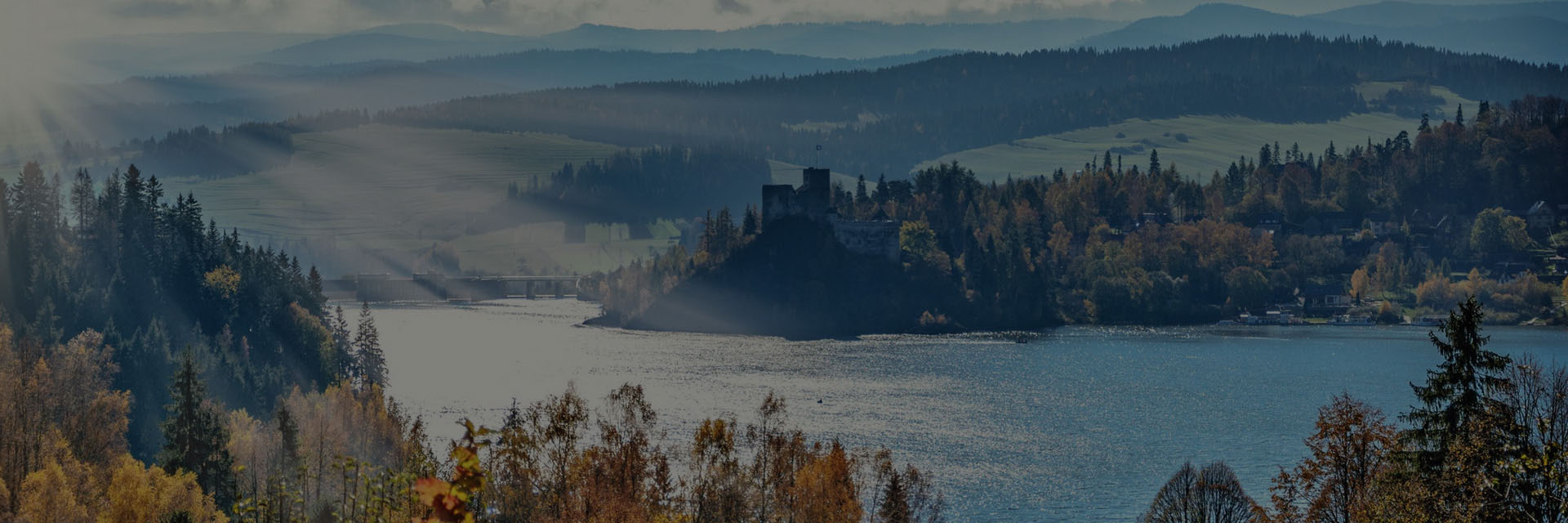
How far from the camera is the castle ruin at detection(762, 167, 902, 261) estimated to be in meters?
164

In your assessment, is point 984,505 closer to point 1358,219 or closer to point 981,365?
point 981,365

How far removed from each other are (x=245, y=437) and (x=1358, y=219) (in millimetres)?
154545

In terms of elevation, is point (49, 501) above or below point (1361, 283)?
above

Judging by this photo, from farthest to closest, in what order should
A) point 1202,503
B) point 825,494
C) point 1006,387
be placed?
1. point 1006,387
2. point 1202,503
3. point 825,494

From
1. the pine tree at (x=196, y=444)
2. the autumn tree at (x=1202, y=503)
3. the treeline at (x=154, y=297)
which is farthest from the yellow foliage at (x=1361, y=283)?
the pine tree at (x=196, y=444)

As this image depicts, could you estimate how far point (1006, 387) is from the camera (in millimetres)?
111688

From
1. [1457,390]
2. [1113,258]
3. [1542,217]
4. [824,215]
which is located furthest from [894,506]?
[1542,217]

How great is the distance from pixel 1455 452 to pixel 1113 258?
5769 inches

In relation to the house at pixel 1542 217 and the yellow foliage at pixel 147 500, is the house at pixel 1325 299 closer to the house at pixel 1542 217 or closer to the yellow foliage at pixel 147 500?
the house at pixel 1542 217

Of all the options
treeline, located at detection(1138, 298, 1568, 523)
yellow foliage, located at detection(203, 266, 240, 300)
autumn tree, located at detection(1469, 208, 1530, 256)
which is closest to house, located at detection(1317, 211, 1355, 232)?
autumn tree, located at detection(1469, 208, 1530, 256)

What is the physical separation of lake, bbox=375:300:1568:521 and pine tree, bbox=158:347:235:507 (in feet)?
81.2

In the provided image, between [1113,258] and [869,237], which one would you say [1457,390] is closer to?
[869,237]

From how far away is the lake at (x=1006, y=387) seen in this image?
7938cm

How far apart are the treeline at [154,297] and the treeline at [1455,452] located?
56482 mm
